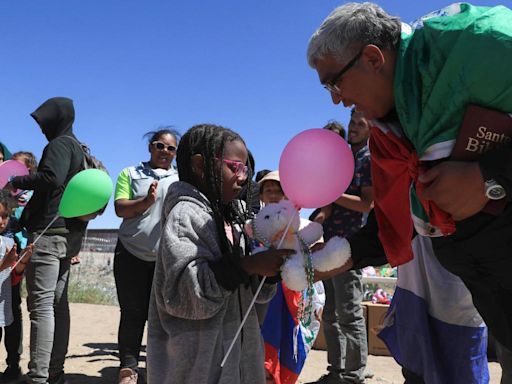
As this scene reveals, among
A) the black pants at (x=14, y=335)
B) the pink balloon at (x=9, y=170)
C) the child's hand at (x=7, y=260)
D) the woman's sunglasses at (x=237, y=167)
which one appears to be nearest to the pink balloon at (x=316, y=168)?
the woman's sunglasses at (x=237, y=167)

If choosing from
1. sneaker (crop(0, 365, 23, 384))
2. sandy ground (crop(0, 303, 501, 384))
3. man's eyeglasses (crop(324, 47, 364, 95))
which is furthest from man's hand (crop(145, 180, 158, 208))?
man's eyeglasses (crop(324, 47, 364, 95))

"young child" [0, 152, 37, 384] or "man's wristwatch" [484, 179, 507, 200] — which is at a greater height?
"man's wristwatch" [484, 179, 507, 200]

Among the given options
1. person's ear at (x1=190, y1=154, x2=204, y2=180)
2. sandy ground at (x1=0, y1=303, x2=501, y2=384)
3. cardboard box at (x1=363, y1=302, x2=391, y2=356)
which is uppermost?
person's ear at (x1=190, y1=154, x2=204, y2=180)

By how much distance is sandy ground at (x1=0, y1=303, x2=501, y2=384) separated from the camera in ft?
13.1

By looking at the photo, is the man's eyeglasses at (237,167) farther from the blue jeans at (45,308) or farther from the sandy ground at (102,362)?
the sandy ground at (102,362)

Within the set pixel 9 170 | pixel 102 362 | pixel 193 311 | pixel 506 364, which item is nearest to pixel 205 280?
pixel 193 311

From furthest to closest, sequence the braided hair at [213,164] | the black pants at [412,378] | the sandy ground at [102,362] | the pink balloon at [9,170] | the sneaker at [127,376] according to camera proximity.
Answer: the pink balloon at [9,170] < the sandy ground at [102,362] < the sneaker at [127,376] < the black pants at [412,378] < the braided hair at [213,164]

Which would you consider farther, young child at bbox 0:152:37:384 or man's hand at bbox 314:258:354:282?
young child at bbox 0:152:37:384

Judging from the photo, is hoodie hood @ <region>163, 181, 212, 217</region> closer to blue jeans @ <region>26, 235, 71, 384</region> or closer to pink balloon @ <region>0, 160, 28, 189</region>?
blue jeans @ <region>26, 235, 71, 384</region>

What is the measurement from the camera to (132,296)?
3.46 m

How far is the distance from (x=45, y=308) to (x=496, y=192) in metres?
3.10

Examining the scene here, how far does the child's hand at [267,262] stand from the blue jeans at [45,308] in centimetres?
217

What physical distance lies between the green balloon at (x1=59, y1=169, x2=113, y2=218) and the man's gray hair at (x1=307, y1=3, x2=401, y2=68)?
239cm

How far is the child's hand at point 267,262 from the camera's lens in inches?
68.7
